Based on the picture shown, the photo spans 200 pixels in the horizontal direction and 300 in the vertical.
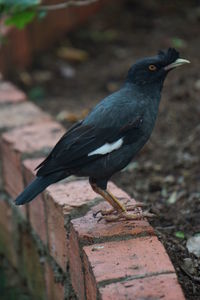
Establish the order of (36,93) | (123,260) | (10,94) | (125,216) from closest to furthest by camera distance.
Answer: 1. (123,260)
2. (125,216)
3. (10,94)
4. (36,93)

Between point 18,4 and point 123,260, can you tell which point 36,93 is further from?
point 123,260

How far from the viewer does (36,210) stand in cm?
388

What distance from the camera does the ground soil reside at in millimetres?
Answer: 3694

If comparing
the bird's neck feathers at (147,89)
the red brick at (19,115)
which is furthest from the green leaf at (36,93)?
the bird's neck feathers at (147,89)

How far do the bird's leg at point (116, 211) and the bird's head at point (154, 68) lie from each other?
1.76 feet

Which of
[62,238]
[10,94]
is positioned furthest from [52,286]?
[10,94]

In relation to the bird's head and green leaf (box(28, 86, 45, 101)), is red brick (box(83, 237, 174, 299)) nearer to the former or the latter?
the bird's head

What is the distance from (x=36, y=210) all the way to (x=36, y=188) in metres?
0.76

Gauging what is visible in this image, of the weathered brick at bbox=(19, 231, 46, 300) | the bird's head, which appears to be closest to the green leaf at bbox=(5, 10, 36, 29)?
the bird's head

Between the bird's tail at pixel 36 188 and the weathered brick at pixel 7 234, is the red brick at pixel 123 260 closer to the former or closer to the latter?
the bird's tail at pixel 36 188

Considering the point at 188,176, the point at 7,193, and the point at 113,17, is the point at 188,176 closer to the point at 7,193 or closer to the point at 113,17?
the point at 7,193

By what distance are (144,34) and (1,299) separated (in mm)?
2926

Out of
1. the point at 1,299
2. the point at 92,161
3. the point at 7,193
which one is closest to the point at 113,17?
the point at 7,193

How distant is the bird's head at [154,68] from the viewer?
3.38 m
